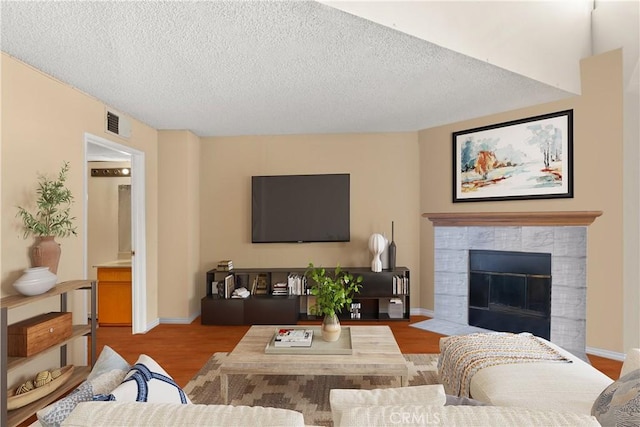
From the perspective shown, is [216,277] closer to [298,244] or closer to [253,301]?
[253,301]

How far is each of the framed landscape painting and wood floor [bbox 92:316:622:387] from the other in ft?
5.58

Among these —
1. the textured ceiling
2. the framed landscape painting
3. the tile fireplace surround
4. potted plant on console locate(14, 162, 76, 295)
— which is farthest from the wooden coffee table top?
the framed landscape painting

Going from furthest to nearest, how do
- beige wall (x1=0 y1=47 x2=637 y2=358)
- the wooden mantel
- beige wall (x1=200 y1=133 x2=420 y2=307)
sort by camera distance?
beige wall (x1=200 y1=133 x2=420 y2=307), the wooden mantel, beige wall (x1=0 y1=47 x2=637 y2=358)

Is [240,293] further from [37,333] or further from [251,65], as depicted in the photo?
[251,65]

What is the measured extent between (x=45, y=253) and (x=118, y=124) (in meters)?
1.75

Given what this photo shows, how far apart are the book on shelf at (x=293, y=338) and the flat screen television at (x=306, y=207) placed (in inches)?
82.5

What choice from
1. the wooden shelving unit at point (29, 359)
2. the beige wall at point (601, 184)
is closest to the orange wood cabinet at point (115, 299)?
the wooden shelving unit at point (29, 359)

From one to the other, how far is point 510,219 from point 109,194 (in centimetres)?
541

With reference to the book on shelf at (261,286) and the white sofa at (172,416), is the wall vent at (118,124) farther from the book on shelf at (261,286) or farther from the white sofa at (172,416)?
the white sofa at (172,416)

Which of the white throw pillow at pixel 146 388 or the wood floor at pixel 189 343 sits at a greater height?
the white throw pillow at pixel 146 388

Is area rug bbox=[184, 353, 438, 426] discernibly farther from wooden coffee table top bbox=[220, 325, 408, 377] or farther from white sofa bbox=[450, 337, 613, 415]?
white sofa bbox=[450, 337, 613, 415]

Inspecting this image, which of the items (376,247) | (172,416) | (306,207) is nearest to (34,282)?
(172,416)

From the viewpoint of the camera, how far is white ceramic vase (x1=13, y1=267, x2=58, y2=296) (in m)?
2.36

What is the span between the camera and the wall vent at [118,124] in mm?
3664
